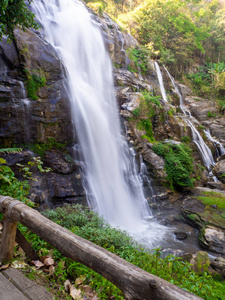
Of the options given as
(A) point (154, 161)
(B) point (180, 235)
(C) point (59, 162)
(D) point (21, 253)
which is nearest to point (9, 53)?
(C) point (59, 162)

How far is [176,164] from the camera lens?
10406 millimetres

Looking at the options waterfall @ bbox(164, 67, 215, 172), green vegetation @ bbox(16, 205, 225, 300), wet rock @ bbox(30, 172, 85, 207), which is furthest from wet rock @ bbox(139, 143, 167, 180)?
green vegetation @ bbox(16, 205, 225, 300)

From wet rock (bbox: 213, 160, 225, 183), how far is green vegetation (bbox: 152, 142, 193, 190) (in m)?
2.68

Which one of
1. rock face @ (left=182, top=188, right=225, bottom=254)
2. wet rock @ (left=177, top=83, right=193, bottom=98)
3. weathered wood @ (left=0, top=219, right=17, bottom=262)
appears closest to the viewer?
weathered wood @ (left=0, top=219, right=17, bottom=262)

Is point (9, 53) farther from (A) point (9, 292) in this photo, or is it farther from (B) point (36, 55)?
(A) point (9, 292)

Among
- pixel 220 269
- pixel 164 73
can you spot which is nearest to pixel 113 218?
pixel 220 269

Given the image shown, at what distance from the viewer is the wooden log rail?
1302 mm

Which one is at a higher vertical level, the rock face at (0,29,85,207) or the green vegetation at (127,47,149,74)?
the green vegetation at (127,47,149,74)

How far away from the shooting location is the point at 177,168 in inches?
400

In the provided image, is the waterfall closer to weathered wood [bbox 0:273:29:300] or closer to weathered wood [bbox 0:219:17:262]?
weathered wood [bbox 0:219:17:262]

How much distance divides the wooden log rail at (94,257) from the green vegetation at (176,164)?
8.84m

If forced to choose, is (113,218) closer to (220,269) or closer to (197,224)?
(197,224)

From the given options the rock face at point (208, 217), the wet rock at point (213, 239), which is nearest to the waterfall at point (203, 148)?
the rock face at point (208, 217)

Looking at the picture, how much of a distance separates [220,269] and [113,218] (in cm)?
394
